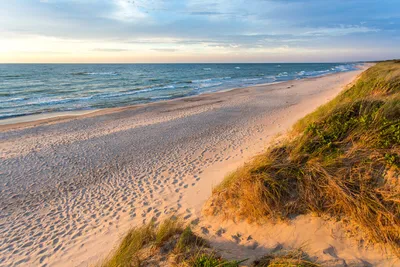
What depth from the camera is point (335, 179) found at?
3.90 meters

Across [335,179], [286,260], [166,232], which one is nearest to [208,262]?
[286,260]

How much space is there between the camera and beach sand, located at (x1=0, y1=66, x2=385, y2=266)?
481 centimetres

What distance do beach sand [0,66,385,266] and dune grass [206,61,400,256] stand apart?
13.7 inches

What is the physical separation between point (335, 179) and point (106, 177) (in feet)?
20.7

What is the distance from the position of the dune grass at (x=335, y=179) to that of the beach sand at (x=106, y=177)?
348 millimetres

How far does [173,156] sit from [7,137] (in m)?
9.02

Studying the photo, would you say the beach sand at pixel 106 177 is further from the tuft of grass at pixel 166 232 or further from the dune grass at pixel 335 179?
the tuft of grass at pixel 166 232

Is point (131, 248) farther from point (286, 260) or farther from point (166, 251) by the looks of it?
point (286, 260)

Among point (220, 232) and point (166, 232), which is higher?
point (166, 232)

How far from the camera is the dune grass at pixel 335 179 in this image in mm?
3436

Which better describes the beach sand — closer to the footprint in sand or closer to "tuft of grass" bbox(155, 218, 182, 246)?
the footprint in sand

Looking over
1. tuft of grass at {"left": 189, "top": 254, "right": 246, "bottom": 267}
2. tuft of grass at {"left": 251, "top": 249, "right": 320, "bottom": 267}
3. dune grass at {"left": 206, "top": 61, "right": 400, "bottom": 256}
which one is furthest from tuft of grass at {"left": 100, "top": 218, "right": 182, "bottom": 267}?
tuft of grass at {"left": 251, "top": 249, "right": 320, "bottom": 267}

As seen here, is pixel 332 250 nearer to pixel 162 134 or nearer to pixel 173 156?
pixel 173 156

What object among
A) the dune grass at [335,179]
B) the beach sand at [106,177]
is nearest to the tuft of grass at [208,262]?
the beach sand at [106,177]
